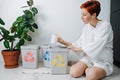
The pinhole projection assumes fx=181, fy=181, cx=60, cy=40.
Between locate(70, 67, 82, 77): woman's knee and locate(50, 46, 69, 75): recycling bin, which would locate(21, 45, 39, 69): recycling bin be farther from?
locate(70, 67, 82, 77): woman's knee

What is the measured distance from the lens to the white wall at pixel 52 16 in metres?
2.32

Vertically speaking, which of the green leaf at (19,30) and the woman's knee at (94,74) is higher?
the green leaf at (19,30)

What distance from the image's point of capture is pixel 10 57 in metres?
2.12

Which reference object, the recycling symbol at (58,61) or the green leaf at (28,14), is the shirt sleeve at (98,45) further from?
the green leaf at (28,14)

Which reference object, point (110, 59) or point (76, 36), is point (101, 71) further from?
point (76, 36)

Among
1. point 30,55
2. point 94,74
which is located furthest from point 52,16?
point 94,74

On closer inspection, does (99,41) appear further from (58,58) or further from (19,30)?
(19,30)

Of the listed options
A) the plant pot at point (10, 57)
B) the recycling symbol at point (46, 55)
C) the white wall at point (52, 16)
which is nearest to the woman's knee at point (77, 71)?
the recycling symbol at point (46, 55)

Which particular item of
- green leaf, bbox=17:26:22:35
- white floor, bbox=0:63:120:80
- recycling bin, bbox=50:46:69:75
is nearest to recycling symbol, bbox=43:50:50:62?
white floor, bbox=0:63:120:80

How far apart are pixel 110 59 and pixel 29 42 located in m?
1.09

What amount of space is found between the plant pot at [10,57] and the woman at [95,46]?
62 centimetres

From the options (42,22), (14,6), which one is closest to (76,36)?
(42,22)

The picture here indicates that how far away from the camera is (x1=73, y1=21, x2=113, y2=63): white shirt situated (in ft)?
5.35

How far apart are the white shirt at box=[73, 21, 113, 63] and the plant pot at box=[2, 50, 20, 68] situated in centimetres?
83
